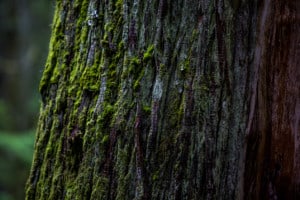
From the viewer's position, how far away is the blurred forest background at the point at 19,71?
8.85 m

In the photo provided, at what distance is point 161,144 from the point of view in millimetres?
1991

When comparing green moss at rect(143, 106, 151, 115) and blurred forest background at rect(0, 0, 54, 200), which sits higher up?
blurred forest background at rect(0, 0, 54, 200)

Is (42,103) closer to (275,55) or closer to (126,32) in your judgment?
(126,32)

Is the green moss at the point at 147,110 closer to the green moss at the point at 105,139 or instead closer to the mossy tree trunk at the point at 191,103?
the mossy tree trunk at the point at 191,103

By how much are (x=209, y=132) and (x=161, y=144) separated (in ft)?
0.69

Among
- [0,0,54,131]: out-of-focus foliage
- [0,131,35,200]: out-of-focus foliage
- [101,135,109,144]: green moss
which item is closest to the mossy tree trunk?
[101,135,109,144]: green moss

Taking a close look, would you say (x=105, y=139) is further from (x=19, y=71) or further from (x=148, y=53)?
(x=19, y=71)

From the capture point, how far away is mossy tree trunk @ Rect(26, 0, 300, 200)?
1.98 metres

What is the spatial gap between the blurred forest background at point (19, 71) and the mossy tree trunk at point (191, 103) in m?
6.25

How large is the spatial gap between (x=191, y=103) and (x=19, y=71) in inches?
400

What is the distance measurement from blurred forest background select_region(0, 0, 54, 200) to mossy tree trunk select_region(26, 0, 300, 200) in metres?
6.25

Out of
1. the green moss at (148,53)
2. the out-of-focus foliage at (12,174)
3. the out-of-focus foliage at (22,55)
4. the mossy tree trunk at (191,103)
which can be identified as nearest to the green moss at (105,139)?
the mossy tree trunk at (191,103)

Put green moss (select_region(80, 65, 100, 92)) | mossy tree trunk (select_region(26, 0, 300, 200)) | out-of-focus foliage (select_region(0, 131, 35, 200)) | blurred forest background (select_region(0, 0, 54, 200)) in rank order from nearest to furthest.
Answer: mossy tree trunk (select_region(26, 0, 300, 200)), green moss (select_region(80, 65, 100, 92)), out-of-focus foliage (select_region(0, 131, 35, 200)), blurred forest background (select_region(0, 0, 54, 200))

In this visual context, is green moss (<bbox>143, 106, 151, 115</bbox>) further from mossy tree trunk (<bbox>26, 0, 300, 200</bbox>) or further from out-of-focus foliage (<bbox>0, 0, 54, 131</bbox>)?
out-of-focus foliage (<bbox>0, 0, 54, 131</bbox>)
